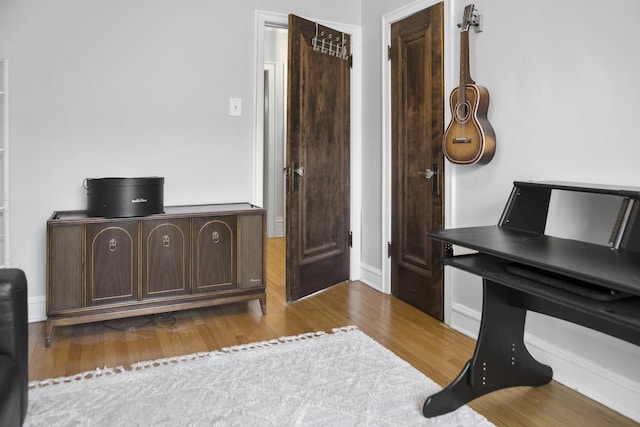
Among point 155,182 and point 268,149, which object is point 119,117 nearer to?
point 155,182

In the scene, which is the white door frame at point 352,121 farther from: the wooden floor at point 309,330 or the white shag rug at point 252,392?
the white shag rug at point 252,392

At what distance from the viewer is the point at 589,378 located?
6.63 ft

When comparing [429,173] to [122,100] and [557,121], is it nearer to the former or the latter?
[557,121]

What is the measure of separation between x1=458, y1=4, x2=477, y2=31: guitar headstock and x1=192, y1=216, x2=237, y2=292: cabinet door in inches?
65.8

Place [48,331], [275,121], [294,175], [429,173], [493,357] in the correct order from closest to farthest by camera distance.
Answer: [493,357], [48,331], [429,173], [294,175], [275,121]

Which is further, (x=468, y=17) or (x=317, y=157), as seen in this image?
(x=317, y=157)

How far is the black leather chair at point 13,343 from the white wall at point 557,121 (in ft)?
6.86

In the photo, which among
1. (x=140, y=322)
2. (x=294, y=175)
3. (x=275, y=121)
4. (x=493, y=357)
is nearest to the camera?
(x=493, y=357)

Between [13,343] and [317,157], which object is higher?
[317,157]

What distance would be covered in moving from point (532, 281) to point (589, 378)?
773 millimetres

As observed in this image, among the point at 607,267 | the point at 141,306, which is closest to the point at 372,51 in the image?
the point at 141,306

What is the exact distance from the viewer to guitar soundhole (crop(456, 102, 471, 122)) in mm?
2508

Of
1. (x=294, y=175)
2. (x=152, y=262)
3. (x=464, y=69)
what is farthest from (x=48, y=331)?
(x=464, y=69)

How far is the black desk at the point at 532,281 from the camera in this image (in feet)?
4.51
